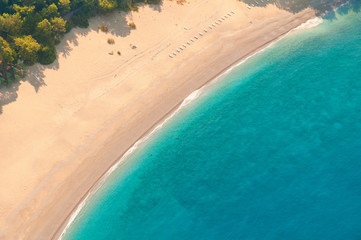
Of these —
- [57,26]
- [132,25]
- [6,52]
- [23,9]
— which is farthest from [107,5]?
[6,52]

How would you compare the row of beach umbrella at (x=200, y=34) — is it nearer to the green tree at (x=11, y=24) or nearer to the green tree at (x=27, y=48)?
the green tree at (x=27, y=48)

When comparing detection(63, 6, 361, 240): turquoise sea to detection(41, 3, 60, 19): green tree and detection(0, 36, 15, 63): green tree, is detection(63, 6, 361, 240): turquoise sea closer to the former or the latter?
detection(0, 36, 15, 63): green tree

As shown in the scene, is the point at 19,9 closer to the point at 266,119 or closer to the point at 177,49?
the point at 177,49

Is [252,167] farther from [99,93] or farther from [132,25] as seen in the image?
[132,25]

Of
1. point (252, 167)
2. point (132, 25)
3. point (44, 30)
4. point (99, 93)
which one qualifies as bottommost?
point (252, 167)

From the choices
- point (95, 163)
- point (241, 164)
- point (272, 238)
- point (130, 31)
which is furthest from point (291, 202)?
point (130, 31)

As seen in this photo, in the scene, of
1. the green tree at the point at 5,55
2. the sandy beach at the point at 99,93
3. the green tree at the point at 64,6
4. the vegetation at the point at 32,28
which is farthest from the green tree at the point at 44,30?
the green tree at the point at 5,55

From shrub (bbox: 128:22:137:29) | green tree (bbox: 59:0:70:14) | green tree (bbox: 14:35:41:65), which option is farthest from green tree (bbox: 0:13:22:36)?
shrub (bbox: 128:22:137:29)
